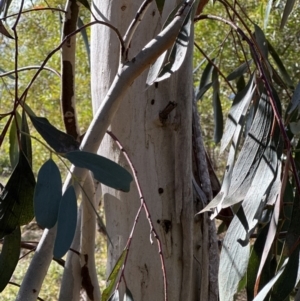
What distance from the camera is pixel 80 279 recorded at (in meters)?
0.98

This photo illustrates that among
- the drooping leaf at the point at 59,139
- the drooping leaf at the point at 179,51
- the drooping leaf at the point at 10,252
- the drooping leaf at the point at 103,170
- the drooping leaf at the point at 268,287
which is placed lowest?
the drooping leaf at the point at 10,252

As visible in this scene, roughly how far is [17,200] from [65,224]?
18 centimetres

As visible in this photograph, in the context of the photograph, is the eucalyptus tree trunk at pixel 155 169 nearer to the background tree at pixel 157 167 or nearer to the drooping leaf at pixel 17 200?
the background tree at pixel 157 167

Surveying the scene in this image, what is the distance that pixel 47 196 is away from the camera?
22.5 inches

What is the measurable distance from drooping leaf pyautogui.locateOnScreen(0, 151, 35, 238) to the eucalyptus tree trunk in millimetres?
241

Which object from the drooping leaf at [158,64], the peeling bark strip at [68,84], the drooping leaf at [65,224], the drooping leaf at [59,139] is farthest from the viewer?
the peeling bark strip at [68,84]

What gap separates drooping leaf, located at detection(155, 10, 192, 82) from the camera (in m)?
0.67

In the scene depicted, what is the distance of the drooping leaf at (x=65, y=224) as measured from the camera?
20.5 inches

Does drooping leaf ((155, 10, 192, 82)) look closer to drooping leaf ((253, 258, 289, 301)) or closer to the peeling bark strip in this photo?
drooping leaf ((253, 258, 289, 301))

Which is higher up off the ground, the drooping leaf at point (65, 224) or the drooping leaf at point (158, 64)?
the drooping leaf at point (158, 64)

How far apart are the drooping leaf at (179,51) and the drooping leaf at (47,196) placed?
0.57 ft

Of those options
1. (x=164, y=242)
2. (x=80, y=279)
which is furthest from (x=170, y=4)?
(x=80, y=279)

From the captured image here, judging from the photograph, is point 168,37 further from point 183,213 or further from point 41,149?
point 41,149

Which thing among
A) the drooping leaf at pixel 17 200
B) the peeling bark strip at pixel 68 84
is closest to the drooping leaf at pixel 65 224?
the drooping leaf at pixel 17 200
